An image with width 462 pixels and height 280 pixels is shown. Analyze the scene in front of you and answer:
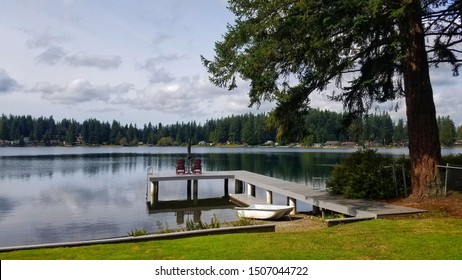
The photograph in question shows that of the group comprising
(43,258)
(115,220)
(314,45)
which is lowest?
(115,220)

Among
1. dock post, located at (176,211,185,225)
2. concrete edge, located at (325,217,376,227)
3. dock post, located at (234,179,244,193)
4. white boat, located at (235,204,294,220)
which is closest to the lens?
concrete edge, located at (325,217,376,227)

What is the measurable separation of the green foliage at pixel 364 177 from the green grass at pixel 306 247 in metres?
5.07

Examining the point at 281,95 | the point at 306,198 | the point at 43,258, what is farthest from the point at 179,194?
the point at 43,258

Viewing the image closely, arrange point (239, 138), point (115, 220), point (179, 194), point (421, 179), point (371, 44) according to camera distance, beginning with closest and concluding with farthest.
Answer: point (421, 179) < point (371, 44) < point (115, 220) < point (179, 194) < point (239, 138)

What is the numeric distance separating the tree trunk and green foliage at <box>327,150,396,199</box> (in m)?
1.35

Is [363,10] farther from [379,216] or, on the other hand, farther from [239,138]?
[239,138]

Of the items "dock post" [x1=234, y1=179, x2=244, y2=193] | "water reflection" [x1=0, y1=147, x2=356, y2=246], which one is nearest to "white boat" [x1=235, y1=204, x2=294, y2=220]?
"water reflection" [x1=0, y1=147, x2=356, y2=246]

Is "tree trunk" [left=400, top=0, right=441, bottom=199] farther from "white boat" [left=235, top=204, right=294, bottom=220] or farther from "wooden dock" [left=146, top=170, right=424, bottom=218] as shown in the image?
"white boat" [left=235, top=204, right=294, bottom=220]

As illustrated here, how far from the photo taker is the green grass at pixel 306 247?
25.0ft

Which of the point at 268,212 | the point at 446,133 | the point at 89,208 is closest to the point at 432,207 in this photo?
the point at 268,212

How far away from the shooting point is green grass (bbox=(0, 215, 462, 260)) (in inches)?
300
